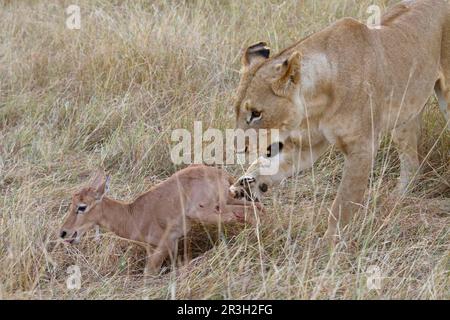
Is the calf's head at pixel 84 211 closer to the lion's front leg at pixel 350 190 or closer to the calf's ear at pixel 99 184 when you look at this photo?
the calf's ear at pixel 99 184

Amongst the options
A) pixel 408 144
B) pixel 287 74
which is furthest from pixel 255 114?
pixel 408 144

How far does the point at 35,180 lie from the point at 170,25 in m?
2.25

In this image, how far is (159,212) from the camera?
15.9 ft

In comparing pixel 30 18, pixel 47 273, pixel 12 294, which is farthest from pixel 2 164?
pixel 30 18

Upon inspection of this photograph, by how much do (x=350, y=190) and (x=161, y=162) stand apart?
1.58 metres

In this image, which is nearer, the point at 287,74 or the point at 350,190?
the point at 287,74

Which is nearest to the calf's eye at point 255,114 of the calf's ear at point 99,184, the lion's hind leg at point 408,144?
the calf's ear at point 99,184

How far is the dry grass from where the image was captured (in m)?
4.37

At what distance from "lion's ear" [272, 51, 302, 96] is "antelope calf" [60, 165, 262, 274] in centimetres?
79

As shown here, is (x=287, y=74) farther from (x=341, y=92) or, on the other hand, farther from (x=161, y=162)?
(x=161, y=162)

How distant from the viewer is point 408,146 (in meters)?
5.80

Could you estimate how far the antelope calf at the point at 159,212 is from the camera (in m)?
4.71

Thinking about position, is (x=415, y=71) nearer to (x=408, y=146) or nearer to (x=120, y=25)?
(x=408, y=146)

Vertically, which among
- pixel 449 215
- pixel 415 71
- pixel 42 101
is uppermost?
pixel 415 71
